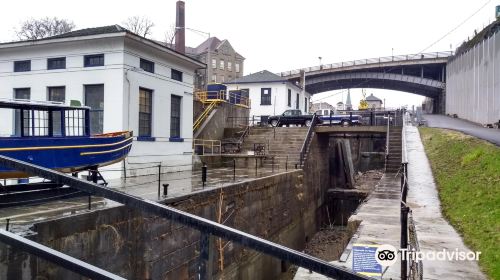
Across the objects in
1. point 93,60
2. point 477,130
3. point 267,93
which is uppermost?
point 267,93

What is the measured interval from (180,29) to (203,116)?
11409 mm

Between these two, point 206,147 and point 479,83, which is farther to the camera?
point 479,83

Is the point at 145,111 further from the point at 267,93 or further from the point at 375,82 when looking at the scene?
the point at 375,82

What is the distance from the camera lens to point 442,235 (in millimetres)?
8867

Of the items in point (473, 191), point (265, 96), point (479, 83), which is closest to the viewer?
point (473, 191)

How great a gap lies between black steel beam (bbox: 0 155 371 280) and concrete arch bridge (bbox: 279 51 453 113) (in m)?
53.7

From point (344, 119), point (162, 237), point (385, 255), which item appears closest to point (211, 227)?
point (385, 255)

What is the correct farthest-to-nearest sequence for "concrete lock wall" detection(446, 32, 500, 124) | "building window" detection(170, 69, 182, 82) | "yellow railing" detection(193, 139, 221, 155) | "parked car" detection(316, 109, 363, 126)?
"parked car" detection(316, 109, 363, 126) → "concrete lock wall" detection(446, 32, 500, 124) → "yellow railing" detection(193, 139, 221, 155) → "building window" detection(170, 69, 182, 82)

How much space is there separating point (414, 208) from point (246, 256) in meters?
6.01

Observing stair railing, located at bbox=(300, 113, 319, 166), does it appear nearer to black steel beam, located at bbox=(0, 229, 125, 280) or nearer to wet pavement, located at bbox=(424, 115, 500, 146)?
wet pavement, located at bbox=(424, 115, 500, 146)

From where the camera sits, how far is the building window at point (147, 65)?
17.2 meters

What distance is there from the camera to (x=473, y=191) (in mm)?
10867

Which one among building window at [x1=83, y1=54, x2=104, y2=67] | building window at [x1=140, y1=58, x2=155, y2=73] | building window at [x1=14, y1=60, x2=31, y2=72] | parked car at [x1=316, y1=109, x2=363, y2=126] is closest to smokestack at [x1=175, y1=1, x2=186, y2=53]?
parked car at [x1=316, y1=109, x2=363, y2=126]

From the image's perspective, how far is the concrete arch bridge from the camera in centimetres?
5637
